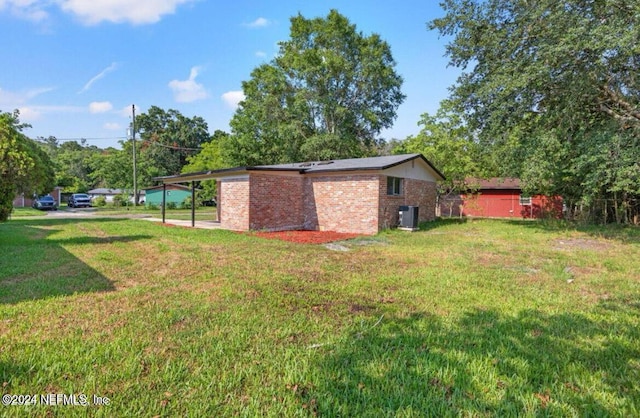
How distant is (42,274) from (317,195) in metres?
9.88

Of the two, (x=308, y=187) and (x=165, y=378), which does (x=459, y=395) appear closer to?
(x=165, y=378)

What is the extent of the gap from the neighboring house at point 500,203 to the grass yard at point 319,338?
1781 cm

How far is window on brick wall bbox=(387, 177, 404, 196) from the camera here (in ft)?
44.4

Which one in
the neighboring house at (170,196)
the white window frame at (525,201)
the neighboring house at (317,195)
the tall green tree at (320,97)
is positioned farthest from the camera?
the neighboring house at (170,196)

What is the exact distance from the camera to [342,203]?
13.4 meters

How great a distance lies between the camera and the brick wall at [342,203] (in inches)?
502

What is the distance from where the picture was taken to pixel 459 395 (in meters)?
2.27

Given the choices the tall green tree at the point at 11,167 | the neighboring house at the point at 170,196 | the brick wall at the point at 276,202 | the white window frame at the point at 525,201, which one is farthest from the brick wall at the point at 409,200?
the neighboring house at the point at 170,196

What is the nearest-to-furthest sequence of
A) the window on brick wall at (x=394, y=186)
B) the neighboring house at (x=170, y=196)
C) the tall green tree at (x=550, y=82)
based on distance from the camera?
the tall green tree at (x=550, y=82)
the window on brick wall at (x=394, y=186)
the neighboring house at (x=170, y=196)

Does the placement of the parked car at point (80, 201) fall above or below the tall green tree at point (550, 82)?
below

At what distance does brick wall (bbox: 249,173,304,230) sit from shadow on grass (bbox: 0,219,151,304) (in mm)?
5983

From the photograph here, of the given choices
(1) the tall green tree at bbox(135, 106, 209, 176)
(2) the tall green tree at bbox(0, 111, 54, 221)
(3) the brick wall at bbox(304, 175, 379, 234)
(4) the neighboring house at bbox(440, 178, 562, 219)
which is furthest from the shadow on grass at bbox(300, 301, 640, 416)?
(1) the tall green tree at bbox(135, 106, 209, 176)

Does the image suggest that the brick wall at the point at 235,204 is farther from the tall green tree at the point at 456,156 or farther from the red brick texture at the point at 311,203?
the tall green tree at the point at 456,156

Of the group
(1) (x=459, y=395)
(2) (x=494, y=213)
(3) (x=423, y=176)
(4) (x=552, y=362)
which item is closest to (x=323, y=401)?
(1) (x=459, y=395)
